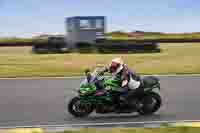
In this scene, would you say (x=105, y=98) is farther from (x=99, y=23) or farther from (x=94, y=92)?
(x=99, y=23)

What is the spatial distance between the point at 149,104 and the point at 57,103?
2.92 metres

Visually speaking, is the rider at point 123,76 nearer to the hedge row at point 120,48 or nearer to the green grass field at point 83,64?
the green grass field at point 83,64

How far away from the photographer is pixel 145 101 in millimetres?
11156

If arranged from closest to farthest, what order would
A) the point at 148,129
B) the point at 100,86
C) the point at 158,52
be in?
the point at 148,129, the point at 100,86, the point at 158,52

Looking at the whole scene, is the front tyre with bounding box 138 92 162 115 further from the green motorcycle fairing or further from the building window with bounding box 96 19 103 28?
the building window with bounding box 96 19 103 28

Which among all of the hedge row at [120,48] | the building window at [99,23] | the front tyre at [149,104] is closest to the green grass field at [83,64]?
the hedge row at [120,48]

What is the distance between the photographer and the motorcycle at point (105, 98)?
35.7ft

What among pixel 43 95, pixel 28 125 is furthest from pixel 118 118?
pixel 43 95

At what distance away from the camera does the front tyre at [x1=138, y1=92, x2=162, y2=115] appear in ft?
36.6

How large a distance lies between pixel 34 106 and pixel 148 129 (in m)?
4.46

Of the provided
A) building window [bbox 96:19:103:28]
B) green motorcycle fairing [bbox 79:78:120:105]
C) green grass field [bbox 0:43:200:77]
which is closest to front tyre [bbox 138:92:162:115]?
green motorcycle fairing [bbox 79:78:120:105]

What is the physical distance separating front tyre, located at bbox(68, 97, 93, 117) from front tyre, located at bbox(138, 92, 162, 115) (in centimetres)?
106

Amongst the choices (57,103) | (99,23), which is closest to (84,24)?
(99,23)

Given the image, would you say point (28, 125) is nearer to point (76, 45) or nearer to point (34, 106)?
point (34, 106)
